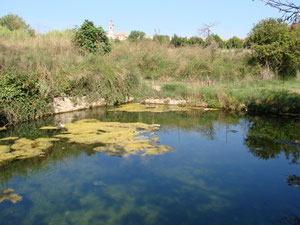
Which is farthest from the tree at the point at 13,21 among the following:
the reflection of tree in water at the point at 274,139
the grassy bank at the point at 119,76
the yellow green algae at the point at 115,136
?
the reflection of tree in water at the point at 274,139

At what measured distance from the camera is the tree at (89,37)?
580 inches

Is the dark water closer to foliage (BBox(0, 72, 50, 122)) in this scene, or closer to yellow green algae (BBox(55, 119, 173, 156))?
yellow green algae (BBox(55, 119, 173, 156))

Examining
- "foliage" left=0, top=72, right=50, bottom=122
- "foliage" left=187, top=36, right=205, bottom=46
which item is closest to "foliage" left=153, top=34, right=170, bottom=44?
"foliage" left=187, top=36, right=205, bottom=46

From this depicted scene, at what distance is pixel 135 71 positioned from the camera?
542 inches

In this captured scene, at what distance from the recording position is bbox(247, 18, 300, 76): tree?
52.7ft

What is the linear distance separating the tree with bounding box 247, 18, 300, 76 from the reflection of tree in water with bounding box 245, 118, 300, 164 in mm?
7504

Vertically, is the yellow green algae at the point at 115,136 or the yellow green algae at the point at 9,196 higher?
the yellow green algae at the point at 115,136

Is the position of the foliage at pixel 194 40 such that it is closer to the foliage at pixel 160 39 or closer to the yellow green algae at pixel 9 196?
the foliage at pixel 160 39

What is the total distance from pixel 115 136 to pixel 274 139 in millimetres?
4426

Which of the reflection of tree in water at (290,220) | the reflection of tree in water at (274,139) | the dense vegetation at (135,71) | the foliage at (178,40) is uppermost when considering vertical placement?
the foliage at (178,40)

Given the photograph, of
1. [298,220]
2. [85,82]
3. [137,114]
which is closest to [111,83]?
[85,82]

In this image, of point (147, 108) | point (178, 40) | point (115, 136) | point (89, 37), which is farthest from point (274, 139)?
point (178, 40)

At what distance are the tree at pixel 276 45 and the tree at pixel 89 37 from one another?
8.87 m

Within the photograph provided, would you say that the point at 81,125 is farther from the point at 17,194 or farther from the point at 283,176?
the point at 283,176
